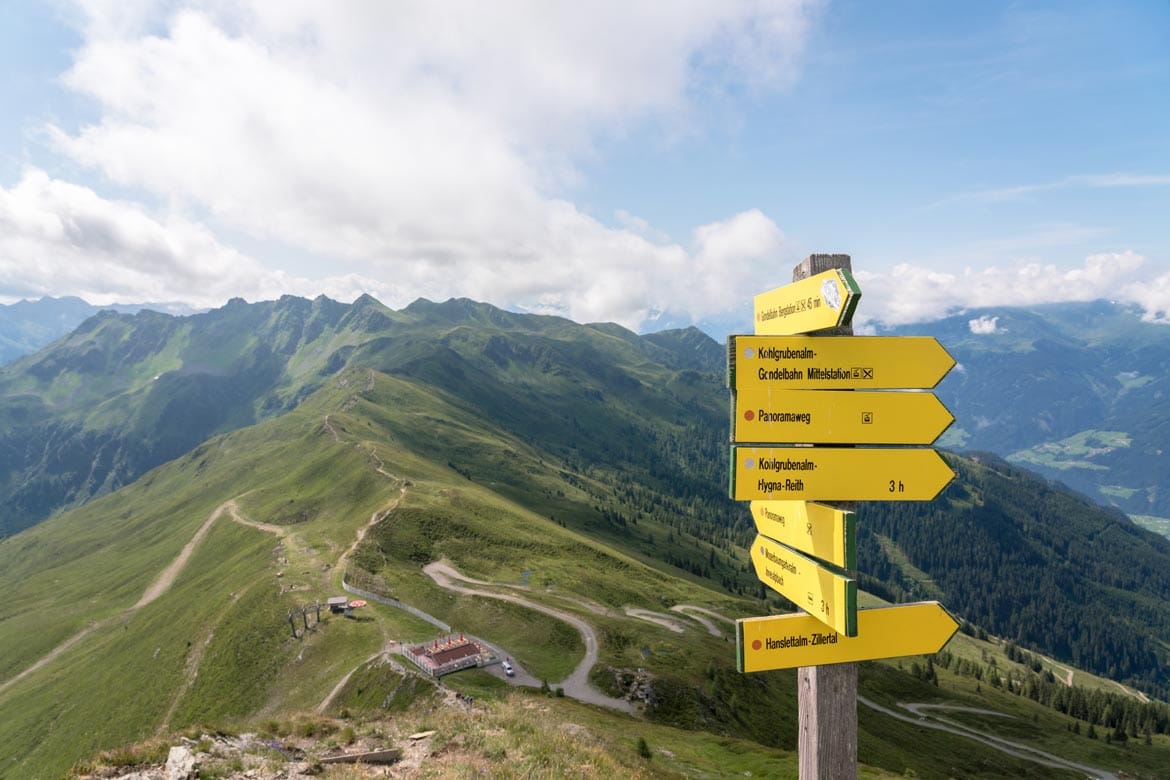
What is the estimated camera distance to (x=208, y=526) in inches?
7446

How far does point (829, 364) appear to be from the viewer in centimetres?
916

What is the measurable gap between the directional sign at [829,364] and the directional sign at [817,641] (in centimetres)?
376

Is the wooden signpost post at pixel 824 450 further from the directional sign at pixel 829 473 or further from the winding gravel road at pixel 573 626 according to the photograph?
the winding gravel road at pixel 573 626

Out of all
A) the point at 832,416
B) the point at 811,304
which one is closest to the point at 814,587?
the point at 832,416

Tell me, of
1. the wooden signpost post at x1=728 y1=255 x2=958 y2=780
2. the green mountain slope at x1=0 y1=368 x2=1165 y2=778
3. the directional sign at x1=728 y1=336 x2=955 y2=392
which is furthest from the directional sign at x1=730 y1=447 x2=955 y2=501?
the green mountain slope at x1=0 y1=368 x2=1165 y2=778

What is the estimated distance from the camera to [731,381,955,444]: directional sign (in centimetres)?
912

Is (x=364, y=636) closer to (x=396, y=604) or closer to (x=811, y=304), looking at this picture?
(x=396, y=604)

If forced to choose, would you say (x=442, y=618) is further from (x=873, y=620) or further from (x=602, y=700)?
(x=873, y=620)

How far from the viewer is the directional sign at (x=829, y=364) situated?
9125 mm

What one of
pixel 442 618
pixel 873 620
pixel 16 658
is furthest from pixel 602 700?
pixel 16 658

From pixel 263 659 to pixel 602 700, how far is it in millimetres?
49771

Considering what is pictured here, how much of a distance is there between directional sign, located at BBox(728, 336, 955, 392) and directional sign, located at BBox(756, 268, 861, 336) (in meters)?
0.44

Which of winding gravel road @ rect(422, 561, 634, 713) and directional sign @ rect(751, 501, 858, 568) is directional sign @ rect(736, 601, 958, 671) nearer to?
directional sign @ rect(751, 501, 858, 568)

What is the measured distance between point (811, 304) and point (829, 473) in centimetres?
286
